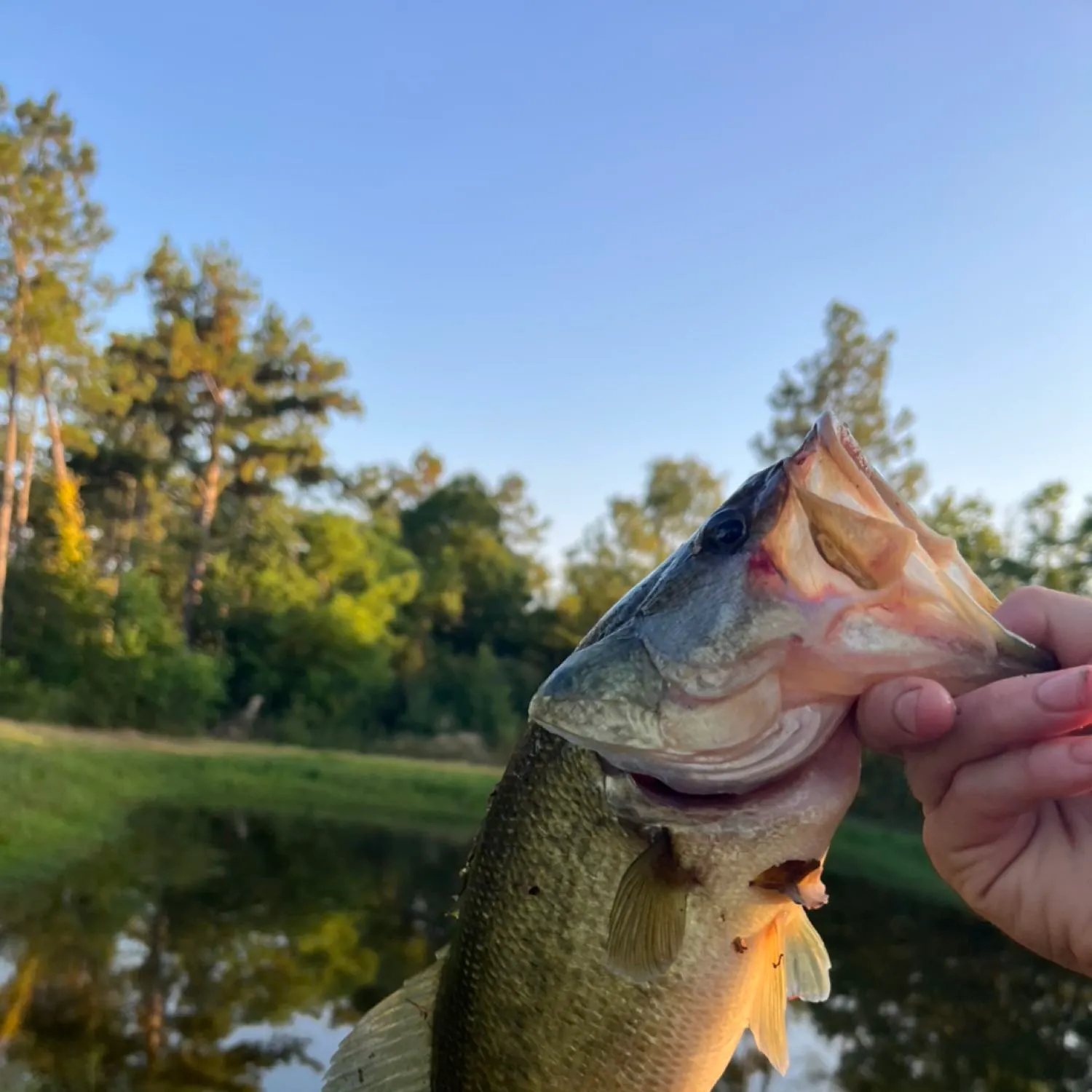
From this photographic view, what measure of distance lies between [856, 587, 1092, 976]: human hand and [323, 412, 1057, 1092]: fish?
92 millimetres

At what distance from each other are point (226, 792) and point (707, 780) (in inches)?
698

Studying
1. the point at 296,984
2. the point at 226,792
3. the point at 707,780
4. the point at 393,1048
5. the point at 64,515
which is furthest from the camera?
the point at 64,515

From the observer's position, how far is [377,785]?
61.8 ft

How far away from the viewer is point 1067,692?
1.40 m

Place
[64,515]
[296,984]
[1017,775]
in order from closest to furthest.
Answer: [1017,775], [296,984], [64,515]

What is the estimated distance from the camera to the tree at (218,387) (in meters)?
29.1

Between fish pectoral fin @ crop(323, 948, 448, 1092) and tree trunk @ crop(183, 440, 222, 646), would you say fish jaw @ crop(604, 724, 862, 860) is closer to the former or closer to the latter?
fish pectoral fin @ crop(323, 948, 448, 1092)

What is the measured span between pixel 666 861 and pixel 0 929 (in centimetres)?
810

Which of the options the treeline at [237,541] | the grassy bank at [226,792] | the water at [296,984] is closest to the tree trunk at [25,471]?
the treeline at [237,541]

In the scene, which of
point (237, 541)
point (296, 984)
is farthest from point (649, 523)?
point (296, 984)

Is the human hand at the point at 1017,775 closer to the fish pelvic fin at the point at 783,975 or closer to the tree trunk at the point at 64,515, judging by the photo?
the fish pelvic fin at the point at 783,975

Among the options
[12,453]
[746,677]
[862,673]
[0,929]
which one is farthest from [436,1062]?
[12,453]

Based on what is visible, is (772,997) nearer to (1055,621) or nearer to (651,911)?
→ (651,911)

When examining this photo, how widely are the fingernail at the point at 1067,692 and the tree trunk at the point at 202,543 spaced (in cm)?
3002
